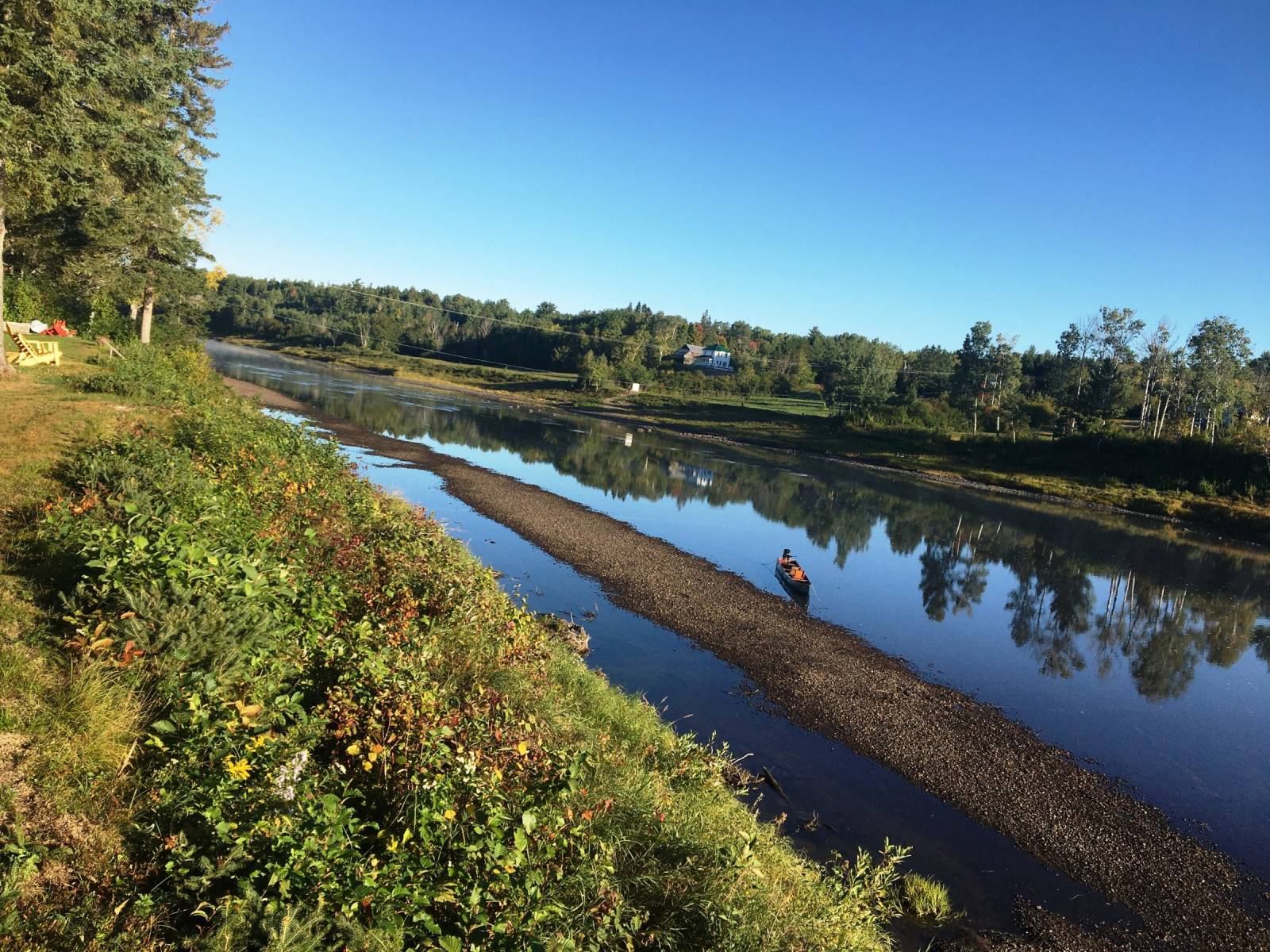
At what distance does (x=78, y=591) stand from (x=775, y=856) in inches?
319

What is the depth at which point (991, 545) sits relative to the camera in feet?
124

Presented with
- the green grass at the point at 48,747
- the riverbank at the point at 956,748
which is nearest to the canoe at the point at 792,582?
the riverbank at the point at 956,748

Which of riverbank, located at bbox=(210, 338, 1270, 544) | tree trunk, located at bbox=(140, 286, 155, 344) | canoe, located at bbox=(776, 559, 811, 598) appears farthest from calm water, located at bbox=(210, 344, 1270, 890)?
tree trunk, located at bbox=(140, 286, 155, 344)

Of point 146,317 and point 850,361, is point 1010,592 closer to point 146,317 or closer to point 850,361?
point 146,317

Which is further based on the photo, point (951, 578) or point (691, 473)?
point (691, 473)

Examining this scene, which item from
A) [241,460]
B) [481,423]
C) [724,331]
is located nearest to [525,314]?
[724,331]

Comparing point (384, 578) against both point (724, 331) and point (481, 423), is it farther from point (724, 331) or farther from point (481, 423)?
point (724, 331)

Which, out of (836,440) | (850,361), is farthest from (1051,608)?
(850,361)

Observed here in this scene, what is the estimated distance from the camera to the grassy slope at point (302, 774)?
4398 mm

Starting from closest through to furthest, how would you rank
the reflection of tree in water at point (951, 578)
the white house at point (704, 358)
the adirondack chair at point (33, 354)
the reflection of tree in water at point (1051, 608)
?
the adirondack chair at point (33, 354), the reflection of tree in water at point (1051, 608), the reflection of tree in water at point (951, 578), the white house at point (704, 358)

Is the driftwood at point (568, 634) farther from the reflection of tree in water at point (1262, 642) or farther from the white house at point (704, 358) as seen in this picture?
the white house at point (704, 358)

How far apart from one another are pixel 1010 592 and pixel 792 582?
38.7 feet

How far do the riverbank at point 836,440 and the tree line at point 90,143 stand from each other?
197 ft

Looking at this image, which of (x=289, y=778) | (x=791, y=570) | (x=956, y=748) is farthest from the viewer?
(x=791, y=570)
